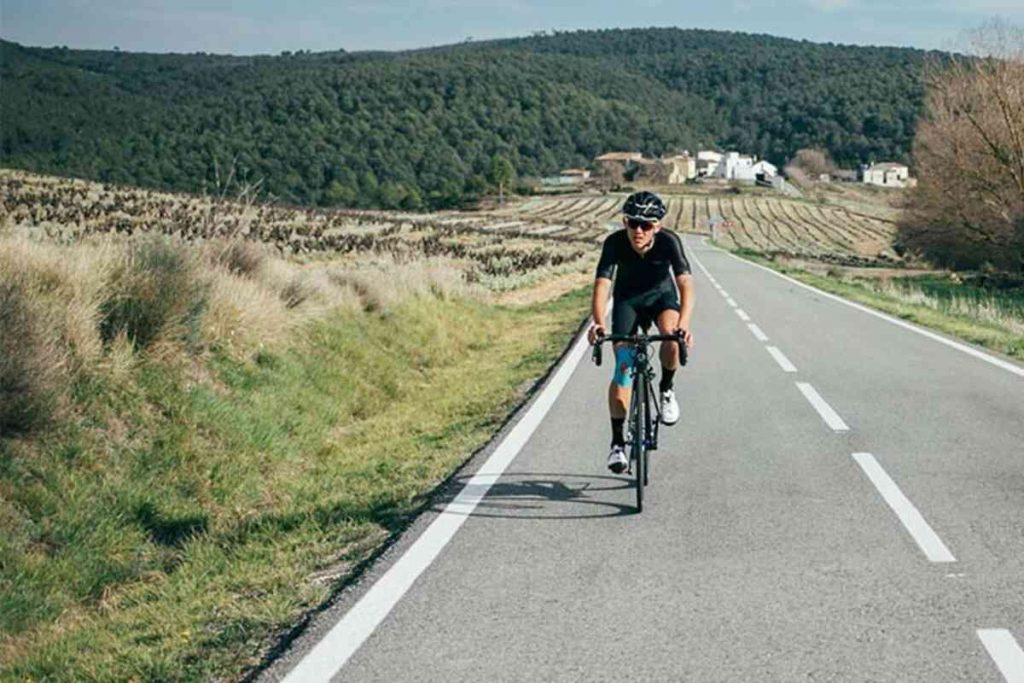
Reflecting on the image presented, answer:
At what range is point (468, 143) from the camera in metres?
142

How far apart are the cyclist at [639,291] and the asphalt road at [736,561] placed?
592mm

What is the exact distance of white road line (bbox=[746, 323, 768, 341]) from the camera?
16609 mm

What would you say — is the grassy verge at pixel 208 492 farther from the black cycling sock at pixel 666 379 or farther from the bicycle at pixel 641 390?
the black cycling sock at pixel 666 379

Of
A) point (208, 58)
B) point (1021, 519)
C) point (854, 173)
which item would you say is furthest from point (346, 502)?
point (208, 58)

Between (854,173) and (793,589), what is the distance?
567 feet

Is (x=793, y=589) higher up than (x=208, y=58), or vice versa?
(x=208, y=58)

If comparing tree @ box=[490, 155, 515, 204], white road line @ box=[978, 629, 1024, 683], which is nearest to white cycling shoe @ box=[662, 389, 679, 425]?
white road line @ box=[978, 629, 1024, 683]

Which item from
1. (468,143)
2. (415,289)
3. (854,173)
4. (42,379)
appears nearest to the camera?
(42,379)

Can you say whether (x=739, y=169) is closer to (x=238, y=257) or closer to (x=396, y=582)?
(x=238, y=257)

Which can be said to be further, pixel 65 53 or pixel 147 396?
pixel 65 53

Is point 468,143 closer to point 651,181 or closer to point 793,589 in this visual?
point 651,181

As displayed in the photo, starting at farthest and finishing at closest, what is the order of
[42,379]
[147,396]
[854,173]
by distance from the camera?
[854,173]
[147,396]
[42,379]

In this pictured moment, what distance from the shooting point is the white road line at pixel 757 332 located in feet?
54.5

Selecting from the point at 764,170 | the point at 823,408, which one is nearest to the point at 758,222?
the point at 764,170
